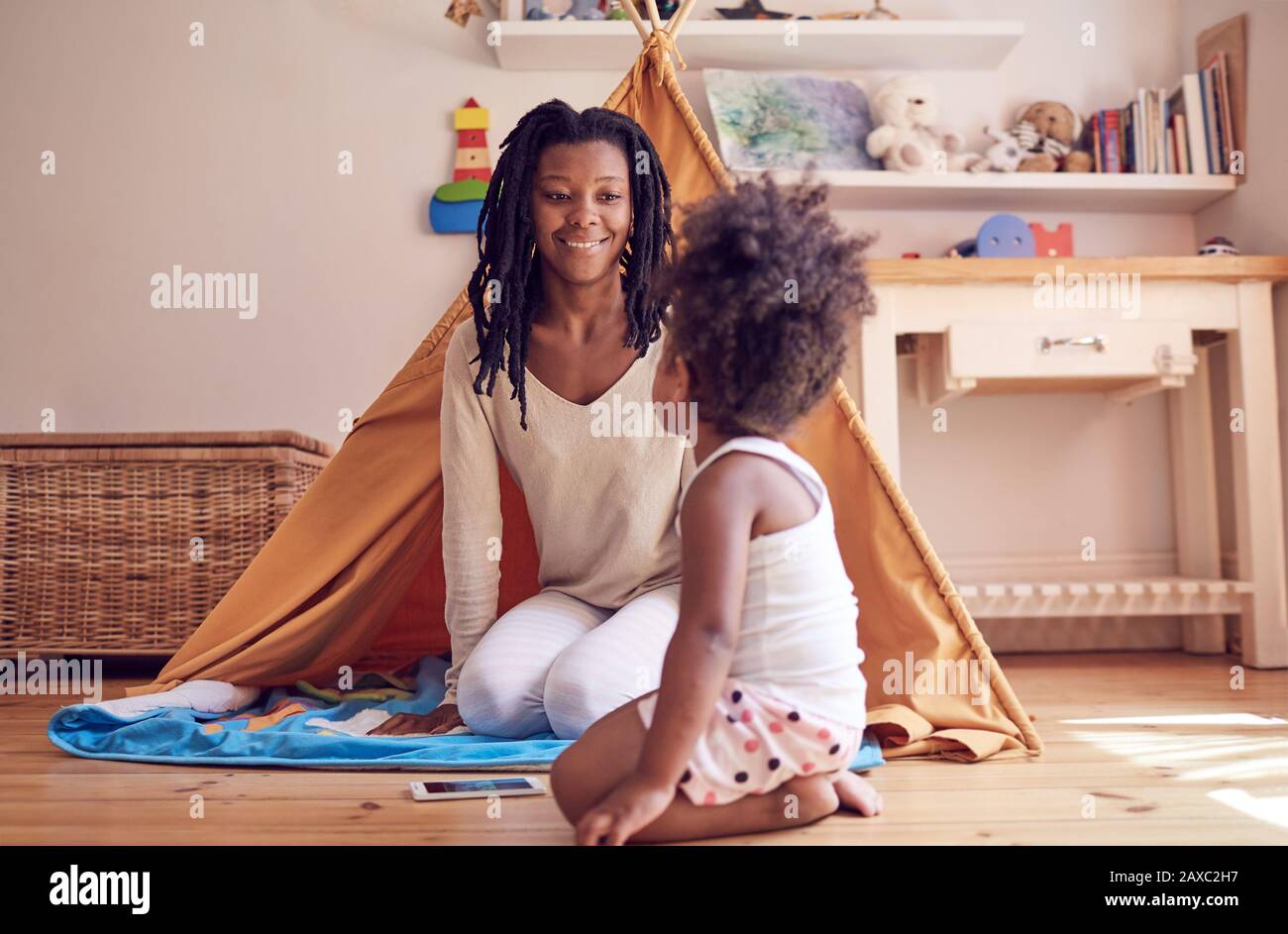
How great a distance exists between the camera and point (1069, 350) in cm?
199

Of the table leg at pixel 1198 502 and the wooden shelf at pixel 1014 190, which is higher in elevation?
the wooden shelf at pixel 1014 190

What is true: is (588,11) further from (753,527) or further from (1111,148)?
(753,527)

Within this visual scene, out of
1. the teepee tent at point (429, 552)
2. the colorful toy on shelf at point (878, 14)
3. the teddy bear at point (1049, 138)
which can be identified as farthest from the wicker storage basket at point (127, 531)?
the teddy bear at point (1049, 138)

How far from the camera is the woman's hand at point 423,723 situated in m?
1.38

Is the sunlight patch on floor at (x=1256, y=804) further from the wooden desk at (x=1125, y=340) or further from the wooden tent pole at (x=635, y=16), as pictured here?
the wooden tent pole at (x=635, y=16)

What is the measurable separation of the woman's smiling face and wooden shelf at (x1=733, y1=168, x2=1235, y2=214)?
927 millimetres

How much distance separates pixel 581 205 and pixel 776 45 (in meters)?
1.21

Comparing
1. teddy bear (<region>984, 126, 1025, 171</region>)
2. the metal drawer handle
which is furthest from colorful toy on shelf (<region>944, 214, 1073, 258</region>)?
the metal drawer handle

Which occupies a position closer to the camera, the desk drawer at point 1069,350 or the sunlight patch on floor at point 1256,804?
the sunlight patch on floor at point 1256,804

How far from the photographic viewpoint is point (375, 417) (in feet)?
5.50

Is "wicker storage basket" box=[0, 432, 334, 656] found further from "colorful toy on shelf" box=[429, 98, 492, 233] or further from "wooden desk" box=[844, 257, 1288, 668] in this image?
"wooden desk" box=[844, 257, 1288, 668]

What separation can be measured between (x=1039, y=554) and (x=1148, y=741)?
1.07 meters

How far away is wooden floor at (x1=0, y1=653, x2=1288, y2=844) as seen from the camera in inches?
37.2
